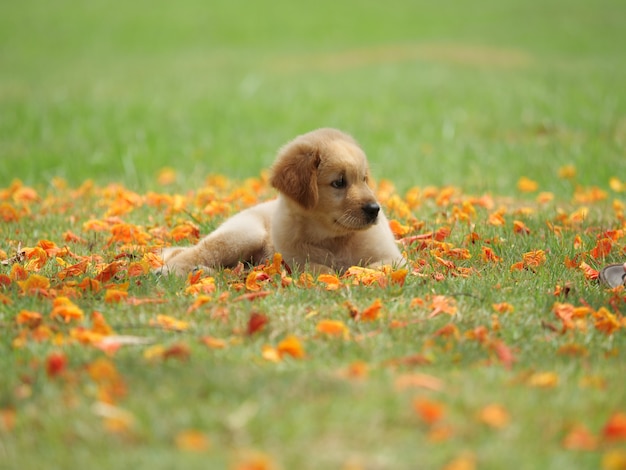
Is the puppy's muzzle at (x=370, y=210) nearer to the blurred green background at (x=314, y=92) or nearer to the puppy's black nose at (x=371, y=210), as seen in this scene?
the puppy's black nose at (x=371, y=210)

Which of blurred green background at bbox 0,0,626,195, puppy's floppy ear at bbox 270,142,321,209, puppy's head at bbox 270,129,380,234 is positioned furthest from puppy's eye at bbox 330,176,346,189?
blurred green background at bbox 0,0,626,195

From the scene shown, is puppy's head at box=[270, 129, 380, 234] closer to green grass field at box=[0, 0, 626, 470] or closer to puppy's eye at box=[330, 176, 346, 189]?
puppy's eye at box=[330, 176, 346, 189]

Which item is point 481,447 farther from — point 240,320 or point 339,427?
point 240,320

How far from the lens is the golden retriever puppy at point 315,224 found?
5215 millimetres

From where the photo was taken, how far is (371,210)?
5.17 metres

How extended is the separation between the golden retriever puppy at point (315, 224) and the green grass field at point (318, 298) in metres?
0.30

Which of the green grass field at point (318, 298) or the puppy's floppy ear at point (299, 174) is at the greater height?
the puppy's floppy ear at point (299, 174)

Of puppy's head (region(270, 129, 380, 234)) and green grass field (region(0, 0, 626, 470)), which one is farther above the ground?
puppy's head (region(270, 129, 380, 234))

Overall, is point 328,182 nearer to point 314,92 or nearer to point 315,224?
point 315,224

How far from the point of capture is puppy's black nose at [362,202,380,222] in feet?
16.9

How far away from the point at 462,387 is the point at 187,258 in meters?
2.48

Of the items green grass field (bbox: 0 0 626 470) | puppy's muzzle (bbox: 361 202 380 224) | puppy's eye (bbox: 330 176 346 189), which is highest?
puppy's eye (bbox: 330 176 346 189)

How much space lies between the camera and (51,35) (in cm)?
2541

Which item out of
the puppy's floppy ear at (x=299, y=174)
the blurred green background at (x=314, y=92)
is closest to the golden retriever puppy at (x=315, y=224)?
the puppy's floppy ear at (x=299, y=174)
